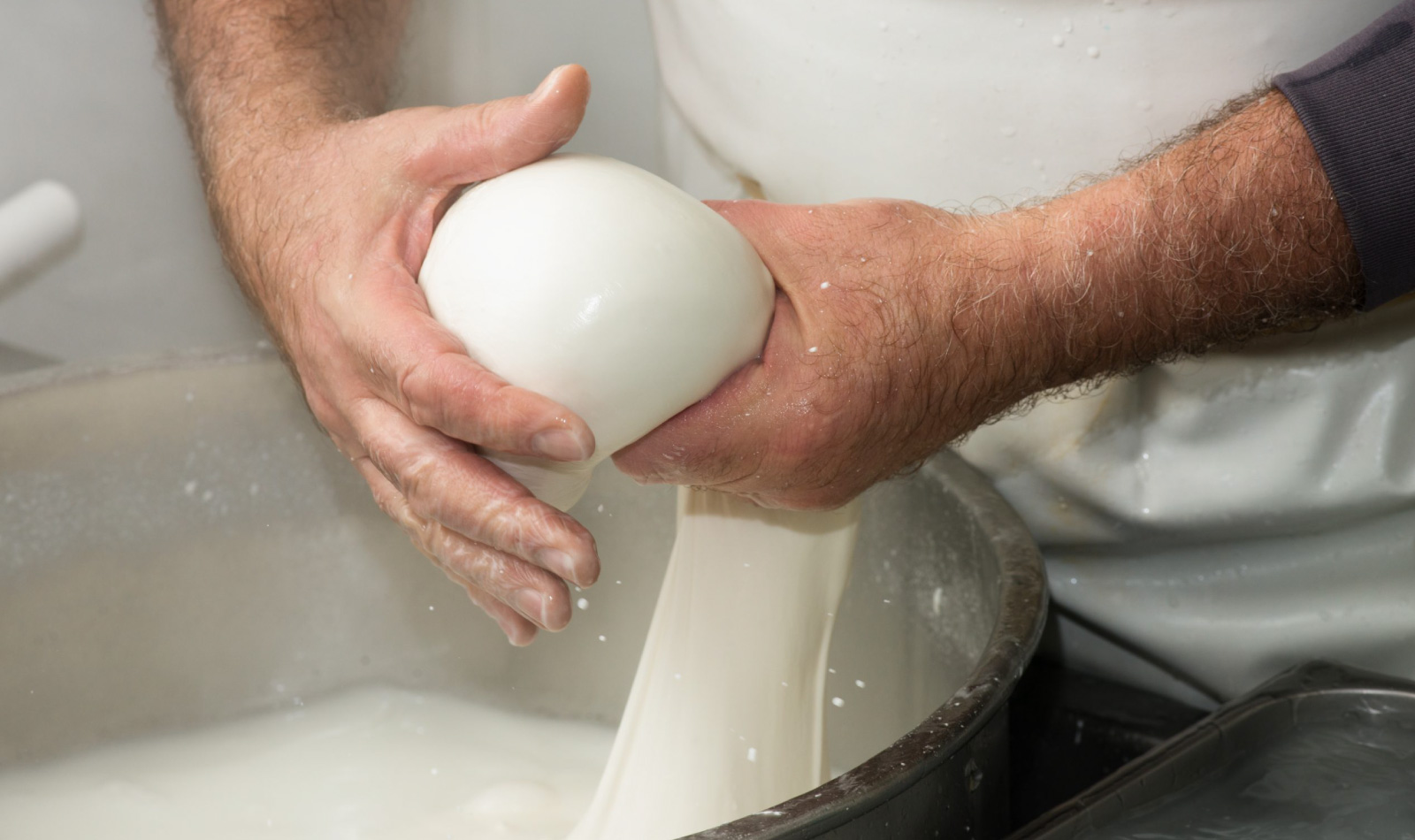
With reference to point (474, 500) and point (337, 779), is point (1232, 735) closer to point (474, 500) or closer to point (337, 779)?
point (474, 500)

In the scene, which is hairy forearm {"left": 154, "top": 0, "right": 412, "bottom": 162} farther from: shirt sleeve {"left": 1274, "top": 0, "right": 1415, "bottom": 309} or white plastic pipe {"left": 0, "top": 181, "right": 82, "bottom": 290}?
shirt sleeve {"left": 1274, "top": 0, "right": 1415, "bottom": 309}

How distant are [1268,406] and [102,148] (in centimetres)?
118

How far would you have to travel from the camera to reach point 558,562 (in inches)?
20.1

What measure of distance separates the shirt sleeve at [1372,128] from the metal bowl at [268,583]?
0.26 meters

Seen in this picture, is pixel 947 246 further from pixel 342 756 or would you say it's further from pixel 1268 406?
pixel 342 756

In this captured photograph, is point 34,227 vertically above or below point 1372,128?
below

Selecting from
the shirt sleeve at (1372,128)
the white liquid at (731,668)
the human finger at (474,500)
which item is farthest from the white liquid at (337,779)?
the shirt sleeve at (1372,128)

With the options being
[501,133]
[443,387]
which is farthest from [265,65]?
[443,387]

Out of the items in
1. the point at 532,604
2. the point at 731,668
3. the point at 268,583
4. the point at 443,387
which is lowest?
the point at 268,583

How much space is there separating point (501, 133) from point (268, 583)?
576mm

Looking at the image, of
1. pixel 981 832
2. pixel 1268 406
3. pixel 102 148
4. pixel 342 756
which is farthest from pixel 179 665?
pixel 1268 406

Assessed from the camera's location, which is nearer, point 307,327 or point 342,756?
point 307,327

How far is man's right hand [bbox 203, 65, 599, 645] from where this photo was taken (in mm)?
514

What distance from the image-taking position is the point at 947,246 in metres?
0.61
